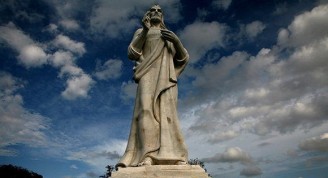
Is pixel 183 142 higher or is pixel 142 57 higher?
pixel 142 57

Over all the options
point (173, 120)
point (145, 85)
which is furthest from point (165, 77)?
point (173, 120)

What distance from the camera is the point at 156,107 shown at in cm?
1302

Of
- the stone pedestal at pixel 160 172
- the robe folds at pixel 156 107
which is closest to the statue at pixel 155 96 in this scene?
the robe folds at pixel 156 107

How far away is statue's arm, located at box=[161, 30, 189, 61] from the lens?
13.7m

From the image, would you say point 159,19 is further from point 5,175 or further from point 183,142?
point 5,175

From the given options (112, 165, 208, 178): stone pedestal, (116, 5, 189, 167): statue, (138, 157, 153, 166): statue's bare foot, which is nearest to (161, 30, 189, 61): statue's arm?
(116, 5, 189, 167): statue

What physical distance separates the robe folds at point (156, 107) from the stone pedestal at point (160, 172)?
0.58m

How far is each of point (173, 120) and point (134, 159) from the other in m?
1.99

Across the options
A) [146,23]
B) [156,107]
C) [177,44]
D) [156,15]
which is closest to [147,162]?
[156,107]

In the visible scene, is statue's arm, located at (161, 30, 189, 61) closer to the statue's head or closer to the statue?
the statue

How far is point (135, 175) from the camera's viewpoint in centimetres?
1109

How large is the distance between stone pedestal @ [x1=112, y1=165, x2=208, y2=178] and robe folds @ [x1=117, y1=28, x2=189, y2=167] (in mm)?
583

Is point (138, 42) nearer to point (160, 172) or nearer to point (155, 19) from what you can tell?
point (155, 19)

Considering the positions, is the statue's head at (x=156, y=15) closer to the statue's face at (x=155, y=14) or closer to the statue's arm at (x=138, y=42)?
the statue's face at (x=155, y=14)
